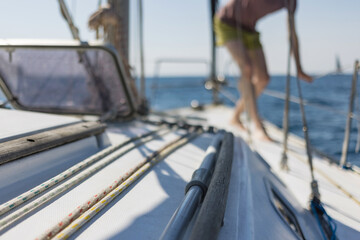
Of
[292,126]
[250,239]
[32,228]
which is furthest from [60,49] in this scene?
[292,126]

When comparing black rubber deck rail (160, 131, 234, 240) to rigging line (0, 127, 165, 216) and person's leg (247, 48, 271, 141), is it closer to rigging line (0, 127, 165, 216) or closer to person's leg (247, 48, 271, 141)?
rigging line (0, 127, 165, 216)

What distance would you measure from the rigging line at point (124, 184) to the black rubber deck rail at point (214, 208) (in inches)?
10.3

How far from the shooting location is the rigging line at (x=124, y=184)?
64 centimetres

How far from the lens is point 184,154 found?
1262 mm

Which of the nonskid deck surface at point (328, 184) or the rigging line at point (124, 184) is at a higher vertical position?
the rigging line at point (124, 184)

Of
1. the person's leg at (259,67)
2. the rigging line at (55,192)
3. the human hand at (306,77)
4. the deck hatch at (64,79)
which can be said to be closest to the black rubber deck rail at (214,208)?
the rigging line at (55,192)

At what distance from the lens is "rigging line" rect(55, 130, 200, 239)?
25.0 inches

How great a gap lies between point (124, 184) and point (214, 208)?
1.10 ft

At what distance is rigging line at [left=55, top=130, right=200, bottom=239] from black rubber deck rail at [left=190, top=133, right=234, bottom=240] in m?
0.26

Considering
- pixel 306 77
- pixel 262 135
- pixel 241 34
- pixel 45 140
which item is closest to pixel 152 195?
pixel 45 140

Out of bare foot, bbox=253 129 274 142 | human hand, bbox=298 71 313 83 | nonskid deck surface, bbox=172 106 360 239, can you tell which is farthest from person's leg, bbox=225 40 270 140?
human hand, bbox=298 71 313 83

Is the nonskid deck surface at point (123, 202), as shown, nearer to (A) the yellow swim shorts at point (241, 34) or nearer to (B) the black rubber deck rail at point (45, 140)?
(B) the black rubber deck rail at point (45, 140)

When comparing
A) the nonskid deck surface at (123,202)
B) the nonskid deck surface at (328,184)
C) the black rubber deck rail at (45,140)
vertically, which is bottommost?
the nonskid deck surface at (328,184)

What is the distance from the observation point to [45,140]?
3.17 feet
